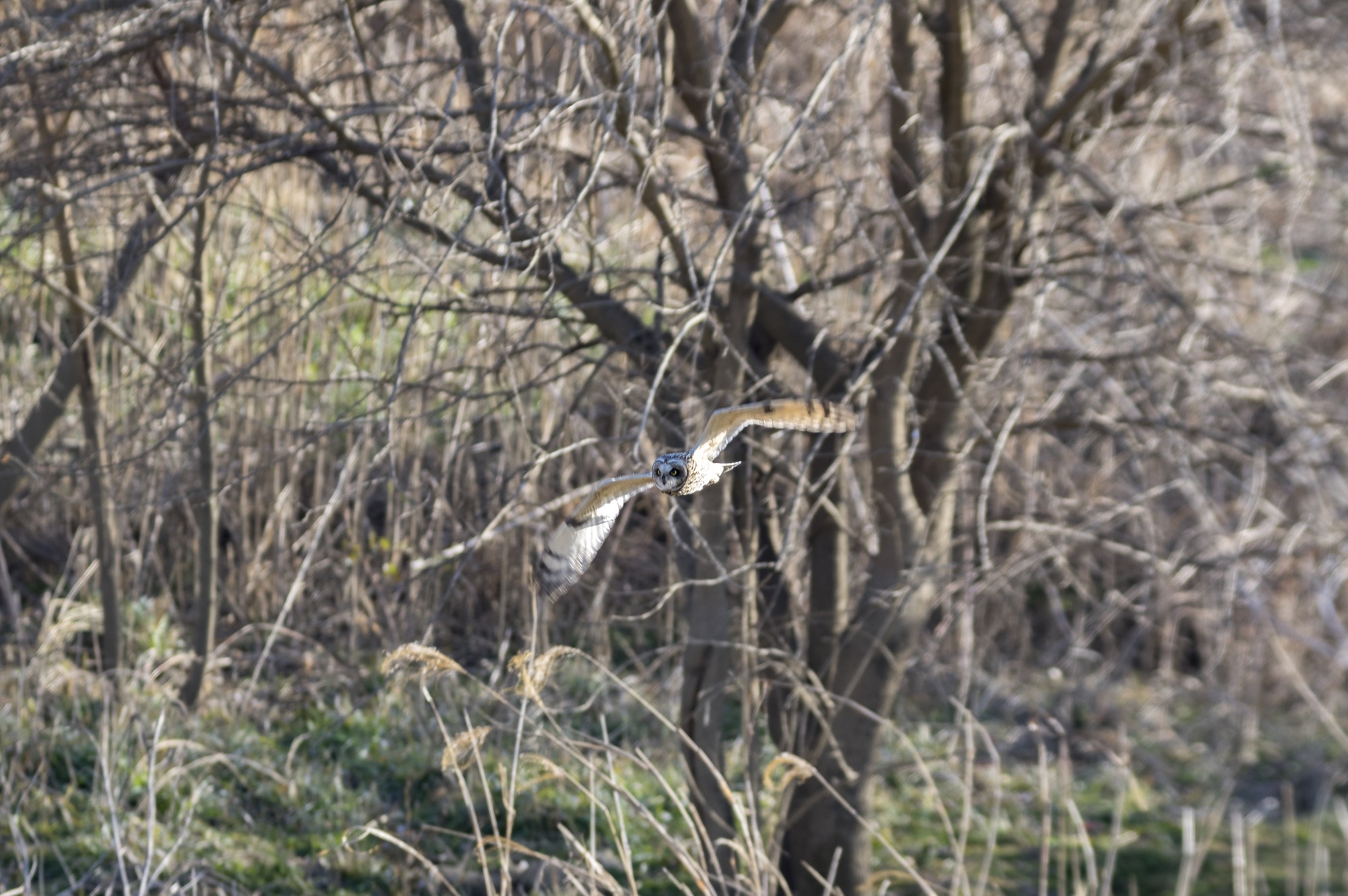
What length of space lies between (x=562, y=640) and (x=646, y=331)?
2.36m

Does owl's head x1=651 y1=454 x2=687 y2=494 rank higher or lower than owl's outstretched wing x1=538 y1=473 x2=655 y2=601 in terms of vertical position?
higher

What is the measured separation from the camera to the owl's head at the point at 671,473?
5.92 feet

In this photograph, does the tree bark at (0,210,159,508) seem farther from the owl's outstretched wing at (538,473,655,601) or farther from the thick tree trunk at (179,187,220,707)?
the owl's outstretched wing at (538,473,655,601)

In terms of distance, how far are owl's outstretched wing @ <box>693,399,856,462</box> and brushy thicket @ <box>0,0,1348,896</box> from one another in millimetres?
317

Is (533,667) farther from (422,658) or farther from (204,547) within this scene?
(204,547)

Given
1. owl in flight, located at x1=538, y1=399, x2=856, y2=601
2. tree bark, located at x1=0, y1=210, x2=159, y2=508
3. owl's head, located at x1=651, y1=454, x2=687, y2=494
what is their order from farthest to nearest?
tree bark, located at x1=0, y1=210, x2=159, y2=508
owl in flight, located at x1=538, y1=399, x2=856, y2=601
owl's head, located at x1=651, y1=454, x2=687, y2=494

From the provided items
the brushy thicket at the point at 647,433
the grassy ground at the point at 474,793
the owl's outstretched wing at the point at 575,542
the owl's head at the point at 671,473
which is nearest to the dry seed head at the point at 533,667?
the brushy thicket at the point at 647,433

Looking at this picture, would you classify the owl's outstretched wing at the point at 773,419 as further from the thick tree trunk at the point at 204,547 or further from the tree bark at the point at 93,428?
the thick tree trunk at the point at 204,547

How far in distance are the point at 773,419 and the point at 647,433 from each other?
1.73m

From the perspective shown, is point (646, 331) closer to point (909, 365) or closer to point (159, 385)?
point (909, 365)

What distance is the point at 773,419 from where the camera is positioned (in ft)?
6.68

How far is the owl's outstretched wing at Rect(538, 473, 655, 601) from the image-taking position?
2.03 meters

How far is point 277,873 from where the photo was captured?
13.4 ft

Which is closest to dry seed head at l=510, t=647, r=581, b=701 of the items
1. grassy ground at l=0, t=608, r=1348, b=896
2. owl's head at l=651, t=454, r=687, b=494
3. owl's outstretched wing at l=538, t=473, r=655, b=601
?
owl's outstretched wing at l=538, t=473, r=655, b=601
